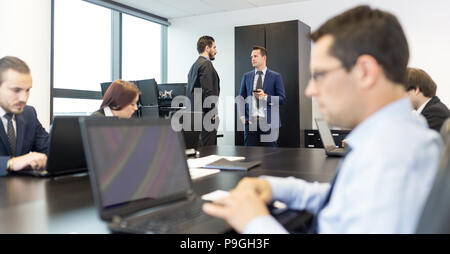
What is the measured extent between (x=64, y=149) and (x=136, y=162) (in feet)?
2.33

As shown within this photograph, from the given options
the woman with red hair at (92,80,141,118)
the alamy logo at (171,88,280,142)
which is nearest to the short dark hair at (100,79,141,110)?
the woman with red hair at (92,80,141,118)

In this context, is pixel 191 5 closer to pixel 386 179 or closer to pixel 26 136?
pixel 26 136

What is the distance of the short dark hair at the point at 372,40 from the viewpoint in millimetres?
→ 720

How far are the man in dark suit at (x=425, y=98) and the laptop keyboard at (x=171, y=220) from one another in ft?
6.90

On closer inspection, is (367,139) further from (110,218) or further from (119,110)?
(119,110)

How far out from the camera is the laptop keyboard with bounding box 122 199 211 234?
2.50 ft

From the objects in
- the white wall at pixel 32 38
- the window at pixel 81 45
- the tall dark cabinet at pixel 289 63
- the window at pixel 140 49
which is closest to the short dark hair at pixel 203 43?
the tall dark cabinet at pixel 289 63

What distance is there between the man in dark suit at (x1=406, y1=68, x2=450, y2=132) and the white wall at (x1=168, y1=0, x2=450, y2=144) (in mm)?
1155

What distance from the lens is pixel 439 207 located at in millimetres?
524

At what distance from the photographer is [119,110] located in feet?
7.78

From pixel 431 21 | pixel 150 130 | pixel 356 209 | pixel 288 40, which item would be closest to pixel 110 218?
pixel 150 130

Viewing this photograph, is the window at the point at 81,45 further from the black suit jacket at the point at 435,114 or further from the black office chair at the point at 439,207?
the black office chair at the point at 439,207

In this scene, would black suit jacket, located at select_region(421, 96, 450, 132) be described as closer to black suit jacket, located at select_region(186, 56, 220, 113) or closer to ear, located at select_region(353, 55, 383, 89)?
ear, located at select_region(353, 55, 383, 89)

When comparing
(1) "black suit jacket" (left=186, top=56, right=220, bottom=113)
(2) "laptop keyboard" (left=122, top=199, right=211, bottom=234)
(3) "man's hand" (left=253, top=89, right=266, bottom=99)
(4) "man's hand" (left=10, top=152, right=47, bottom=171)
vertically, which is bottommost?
(2) "laptop keyboard" (left=122, top=199, right=211, bottom=234)
